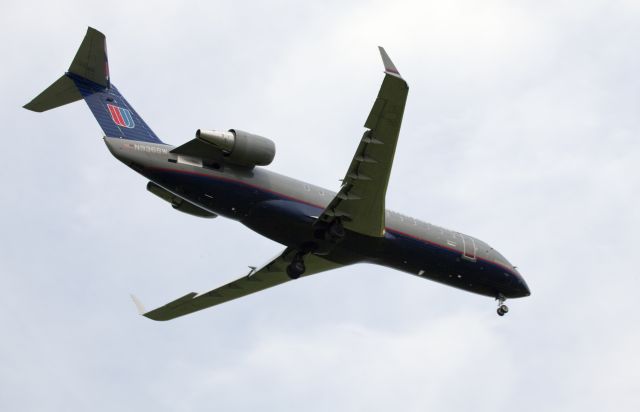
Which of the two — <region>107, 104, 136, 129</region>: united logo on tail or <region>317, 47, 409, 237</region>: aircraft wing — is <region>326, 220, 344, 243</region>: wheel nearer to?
Answer: <region>317, 47, 409, 237</region>: aircraft wing

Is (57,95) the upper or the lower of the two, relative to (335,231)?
upper

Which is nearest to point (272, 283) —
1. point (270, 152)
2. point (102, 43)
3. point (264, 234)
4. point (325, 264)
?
point (325, 264)

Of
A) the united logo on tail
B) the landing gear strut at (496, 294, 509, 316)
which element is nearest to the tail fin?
the united logo on tail

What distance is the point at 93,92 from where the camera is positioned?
121 feet

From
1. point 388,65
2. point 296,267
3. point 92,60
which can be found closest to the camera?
point 388,65

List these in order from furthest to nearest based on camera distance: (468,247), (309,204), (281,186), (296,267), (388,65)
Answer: (468,247) < (296,267) < (309,204) < (281,186) < (388,65)

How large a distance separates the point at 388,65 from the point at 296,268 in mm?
11017

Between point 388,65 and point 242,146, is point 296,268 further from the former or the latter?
point 388,65

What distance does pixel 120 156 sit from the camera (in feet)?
114

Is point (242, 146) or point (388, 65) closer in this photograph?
point (388, 65)

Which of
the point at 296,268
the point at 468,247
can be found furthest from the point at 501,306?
the point at 296,268

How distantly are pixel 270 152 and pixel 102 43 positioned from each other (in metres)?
7.19

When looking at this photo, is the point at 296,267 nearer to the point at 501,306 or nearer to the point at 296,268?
the point at 296,268

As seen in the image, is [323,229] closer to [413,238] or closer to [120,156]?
[413,238]
